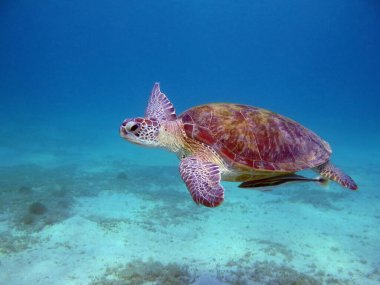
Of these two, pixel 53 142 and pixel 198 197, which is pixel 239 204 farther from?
pixel 53 142

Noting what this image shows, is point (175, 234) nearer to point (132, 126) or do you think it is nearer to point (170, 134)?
point (170, 134)

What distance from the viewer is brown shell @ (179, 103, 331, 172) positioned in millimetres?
3505

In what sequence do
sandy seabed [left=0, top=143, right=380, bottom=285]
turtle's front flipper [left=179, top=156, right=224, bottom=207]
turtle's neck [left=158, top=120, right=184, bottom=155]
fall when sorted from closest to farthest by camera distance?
turtle's front flipper [left=179, top=156, right=224, bottom=207]
turtle's neck [left=158, top=120, right=184, bottom=155]
sandy seabed [left=0, top=143, right=380, bottom=285]

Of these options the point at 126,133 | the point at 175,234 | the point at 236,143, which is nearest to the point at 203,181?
the point at 236,143

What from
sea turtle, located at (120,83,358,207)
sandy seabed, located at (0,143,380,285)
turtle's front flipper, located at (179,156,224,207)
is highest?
sea turtle, located at (120,83,358,207)

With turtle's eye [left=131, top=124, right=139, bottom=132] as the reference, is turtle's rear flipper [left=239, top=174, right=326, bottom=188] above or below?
below

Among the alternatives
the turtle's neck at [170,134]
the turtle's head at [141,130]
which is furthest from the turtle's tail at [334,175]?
the turtle's head at [141,130]

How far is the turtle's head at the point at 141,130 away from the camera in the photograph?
3.58 metres

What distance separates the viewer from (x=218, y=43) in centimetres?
11181

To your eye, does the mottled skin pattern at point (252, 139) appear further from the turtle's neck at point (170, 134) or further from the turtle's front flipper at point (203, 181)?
the turtle's front flipper at point (203, 181)

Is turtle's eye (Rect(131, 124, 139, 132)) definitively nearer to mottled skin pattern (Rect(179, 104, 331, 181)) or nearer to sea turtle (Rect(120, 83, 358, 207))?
sea turtle (Rect(120, 83, 358, 207))

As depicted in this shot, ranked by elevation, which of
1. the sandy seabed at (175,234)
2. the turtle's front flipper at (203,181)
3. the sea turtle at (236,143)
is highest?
the sea turtle at (236,143)

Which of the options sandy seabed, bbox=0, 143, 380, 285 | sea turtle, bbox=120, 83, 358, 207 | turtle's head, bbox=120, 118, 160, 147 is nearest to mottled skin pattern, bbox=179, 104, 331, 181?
sea turtle, bbox=120, 83, 358, 207

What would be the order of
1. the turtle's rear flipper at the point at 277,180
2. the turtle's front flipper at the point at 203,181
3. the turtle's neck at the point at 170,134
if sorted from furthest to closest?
the turtle's neck at the point at 170,134 < the turtle's rear flipper at the point at 277,180 < the turtle's front flipper at the point at 203,181
